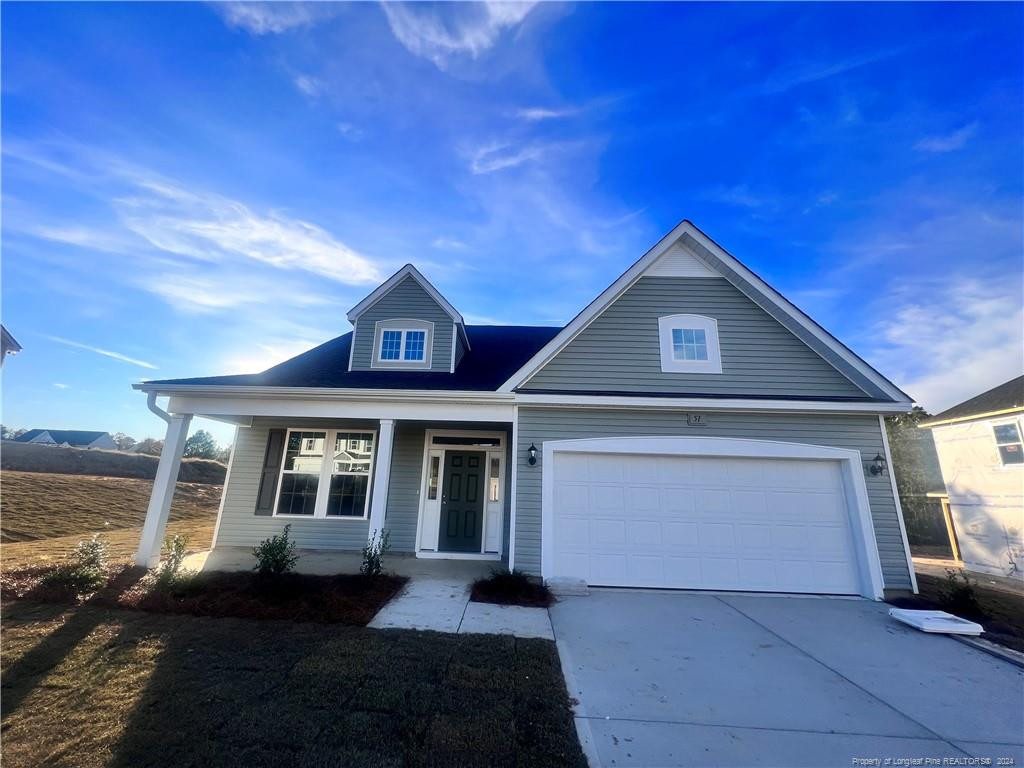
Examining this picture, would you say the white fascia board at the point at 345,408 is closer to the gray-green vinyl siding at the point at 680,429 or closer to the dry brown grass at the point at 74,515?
the gray-green vinyl siding at the point at 680,429

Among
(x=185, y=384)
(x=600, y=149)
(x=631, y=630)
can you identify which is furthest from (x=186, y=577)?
(x=600, y=149)

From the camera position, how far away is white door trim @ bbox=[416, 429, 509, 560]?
27.9 ft

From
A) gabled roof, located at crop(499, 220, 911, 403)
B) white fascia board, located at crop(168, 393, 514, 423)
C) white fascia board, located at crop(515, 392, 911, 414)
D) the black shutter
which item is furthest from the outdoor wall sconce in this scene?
the black shutter

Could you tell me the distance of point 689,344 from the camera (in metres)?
7.88

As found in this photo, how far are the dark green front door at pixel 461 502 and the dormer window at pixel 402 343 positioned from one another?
7.69 feet

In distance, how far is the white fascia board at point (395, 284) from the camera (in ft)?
30.3

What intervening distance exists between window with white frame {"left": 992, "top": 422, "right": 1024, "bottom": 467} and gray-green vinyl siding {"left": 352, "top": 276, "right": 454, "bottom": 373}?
18011 mm

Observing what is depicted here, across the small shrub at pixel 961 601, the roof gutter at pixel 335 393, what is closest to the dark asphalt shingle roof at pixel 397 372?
the roof gutter at pixel 335 393

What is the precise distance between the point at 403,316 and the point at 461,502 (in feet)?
14.9

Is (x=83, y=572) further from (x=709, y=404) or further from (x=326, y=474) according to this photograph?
(x=709, y=404)

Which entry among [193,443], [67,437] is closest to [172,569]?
[193,443]

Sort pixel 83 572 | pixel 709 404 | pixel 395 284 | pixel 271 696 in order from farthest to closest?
1. pixel 395 284
2. pixel 709 404
3. pixel 83 572
4. pixel 271 696

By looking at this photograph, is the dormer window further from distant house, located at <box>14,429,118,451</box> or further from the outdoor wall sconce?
distant house, located at <box>14,429,118,451</box>

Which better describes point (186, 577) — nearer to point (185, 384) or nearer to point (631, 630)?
point (185, 384)
